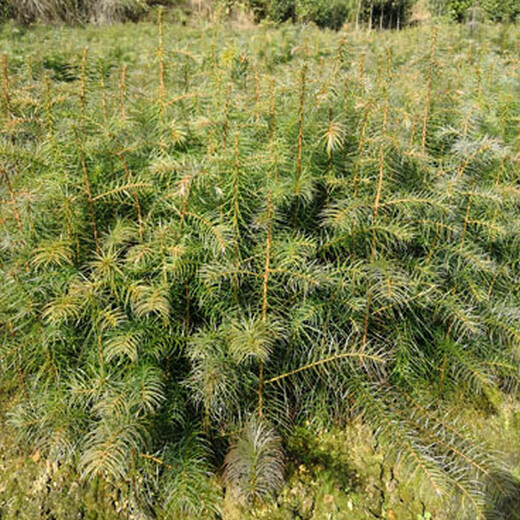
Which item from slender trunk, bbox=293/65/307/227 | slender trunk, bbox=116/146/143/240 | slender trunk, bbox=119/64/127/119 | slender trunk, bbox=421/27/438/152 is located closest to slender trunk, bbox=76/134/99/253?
slender trunk, bbox=116/146/143/240

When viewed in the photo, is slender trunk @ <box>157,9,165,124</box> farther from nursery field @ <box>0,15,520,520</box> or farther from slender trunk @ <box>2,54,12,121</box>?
slender trunk @ <box>2,54,12,121</box>

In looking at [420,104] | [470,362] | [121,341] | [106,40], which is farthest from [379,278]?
[106,40]

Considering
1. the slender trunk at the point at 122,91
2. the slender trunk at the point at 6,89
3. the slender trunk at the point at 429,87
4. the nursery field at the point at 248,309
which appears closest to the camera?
the nursery field at the point at 248,309

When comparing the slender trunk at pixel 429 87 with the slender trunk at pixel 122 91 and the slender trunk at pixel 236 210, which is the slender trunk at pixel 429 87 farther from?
the slender trunk at pixel 122 91

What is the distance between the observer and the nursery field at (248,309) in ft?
4.36

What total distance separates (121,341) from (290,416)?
68cm

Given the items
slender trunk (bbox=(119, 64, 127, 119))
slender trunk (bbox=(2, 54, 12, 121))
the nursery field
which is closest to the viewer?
the nursery field

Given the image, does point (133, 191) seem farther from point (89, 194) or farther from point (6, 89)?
point (6, 89)

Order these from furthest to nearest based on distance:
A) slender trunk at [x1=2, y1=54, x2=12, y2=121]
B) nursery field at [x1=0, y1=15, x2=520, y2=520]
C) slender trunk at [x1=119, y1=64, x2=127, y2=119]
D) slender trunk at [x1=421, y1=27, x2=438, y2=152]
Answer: slender trunk at [x1=421, y1=27, x2=438, y2=152]
slender trunk at [x1=119, y1=64, x2=127, y2=119]
slender trunk at [x1=2, y1=54, x2=12, y2=121]
nursery field at [x1=0, y1=15, x2=520, y2=520]

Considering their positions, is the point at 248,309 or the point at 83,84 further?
the point at 83,84

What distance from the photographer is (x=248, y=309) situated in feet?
4.64

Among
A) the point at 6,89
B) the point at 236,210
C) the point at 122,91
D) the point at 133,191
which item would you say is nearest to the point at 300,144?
the point at 236,210

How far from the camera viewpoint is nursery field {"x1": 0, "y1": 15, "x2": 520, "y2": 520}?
1329mm

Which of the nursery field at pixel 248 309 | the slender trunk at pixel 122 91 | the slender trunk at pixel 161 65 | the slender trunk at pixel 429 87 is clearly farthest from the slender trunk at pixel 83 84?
the slender trunk at pixel 429 87
